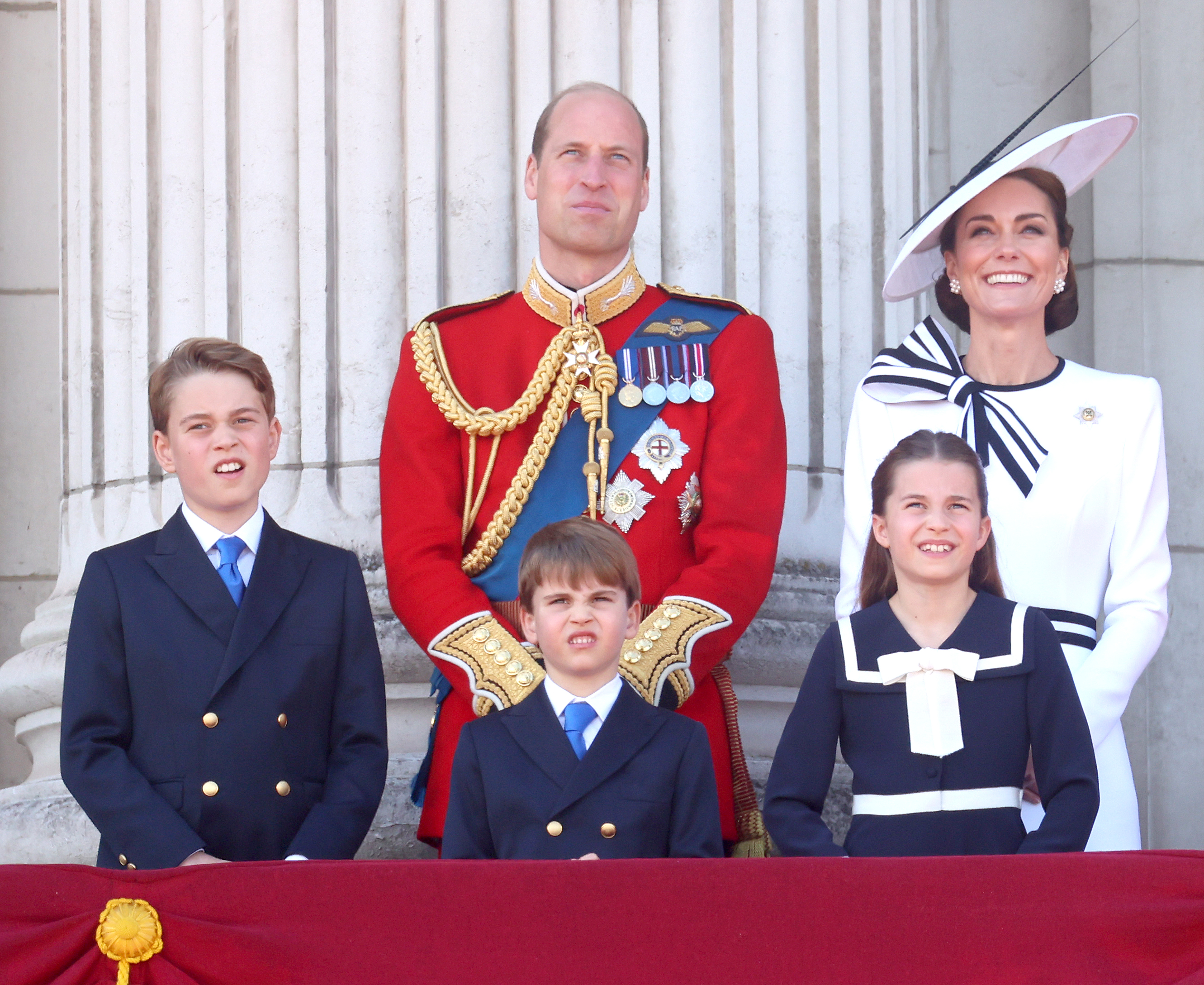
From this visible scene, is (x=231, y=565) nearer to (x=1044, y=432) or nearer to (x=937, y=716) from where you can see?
(x=937, y=716)

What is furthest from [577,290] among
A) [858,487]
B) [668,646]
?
[668,646]

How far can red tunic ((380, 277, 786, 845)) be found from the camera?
3363mm

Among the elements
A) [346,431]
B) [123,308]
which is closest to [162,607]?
[346,431]

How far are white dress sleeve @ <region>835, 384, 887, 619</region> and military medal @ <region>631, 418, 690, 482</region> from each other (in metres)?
0.32

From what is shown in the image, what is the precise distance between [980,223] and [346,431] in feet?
5.07

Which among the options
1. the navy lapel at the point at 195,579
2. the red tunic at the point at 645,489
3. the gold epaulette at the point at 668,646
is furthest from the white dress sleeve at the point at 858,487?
the navy lapel at the point at 195,579

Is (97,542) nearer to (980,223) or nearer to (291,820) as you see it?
(291,820)

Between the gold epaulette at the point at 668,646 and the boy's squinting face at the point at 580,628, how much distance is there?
16 cm

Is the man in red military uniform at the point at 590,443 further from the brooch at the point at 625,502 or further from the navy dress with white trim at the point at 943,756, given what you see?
the navy dress with white trim at the point at 943,756

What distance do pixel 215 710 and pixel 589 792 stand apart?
2.06ft

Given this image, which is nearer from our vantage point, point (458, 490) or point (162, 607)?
point (162, 607)

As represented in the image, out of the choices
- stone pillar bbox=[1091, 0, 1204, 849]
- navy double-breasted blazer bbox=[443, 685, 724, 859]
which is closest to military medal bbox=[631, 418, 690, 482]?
navy double-breasted blazer bbox=[443, 685, 724, 859]

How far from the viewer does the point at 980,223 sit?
356cm

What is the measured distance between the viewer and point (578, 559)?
9.89 feet
